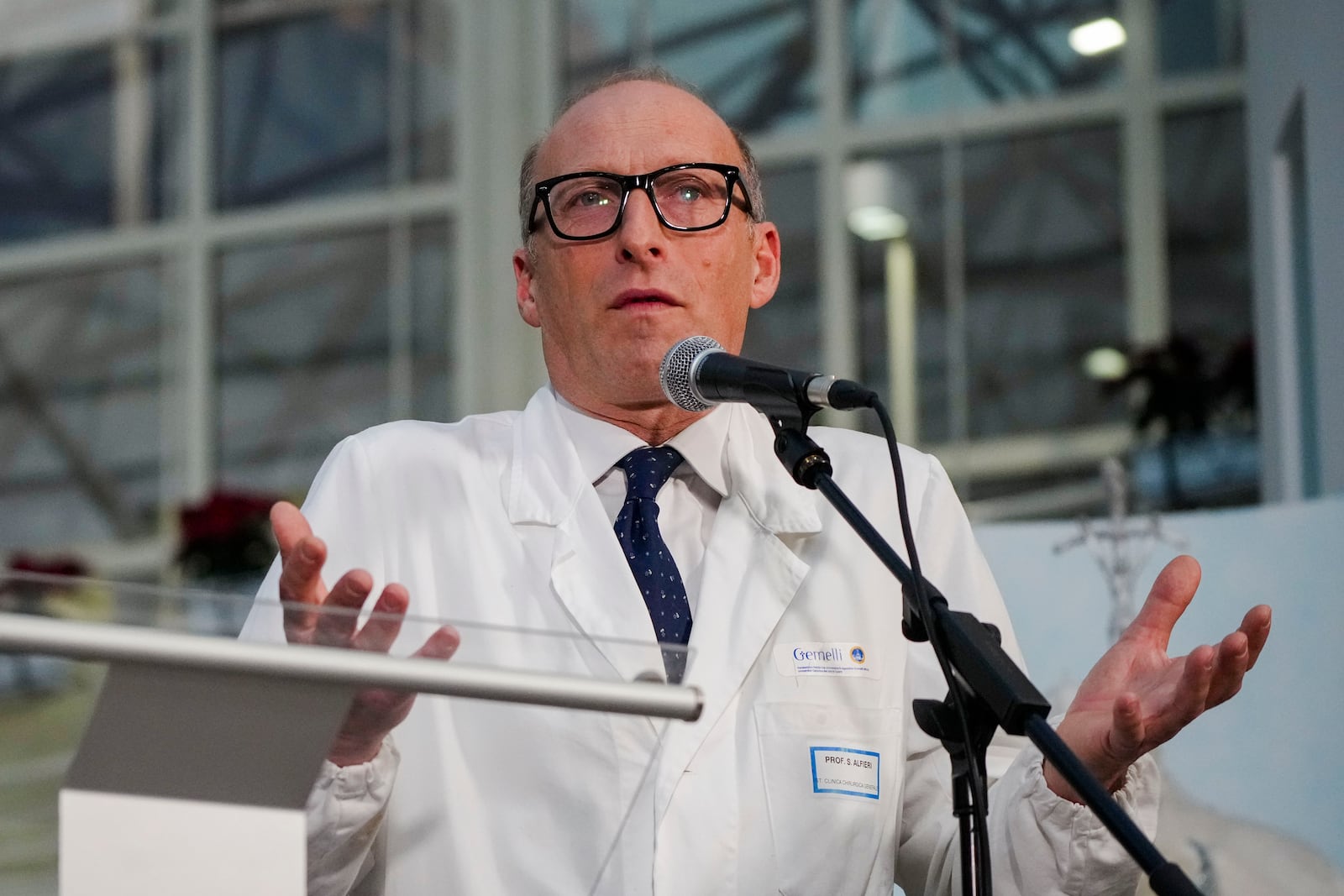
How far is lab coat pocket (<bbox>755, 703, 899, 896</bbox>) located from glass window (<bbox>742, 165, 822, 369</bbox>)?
389cm

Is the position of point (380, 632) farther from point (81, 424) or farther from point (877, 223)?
point (81, 424)

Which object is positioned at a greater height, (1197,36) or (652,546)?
(1197,36)

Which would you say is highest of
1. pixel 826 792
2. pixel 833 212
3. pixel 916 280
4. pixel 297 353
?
pixel 833 212

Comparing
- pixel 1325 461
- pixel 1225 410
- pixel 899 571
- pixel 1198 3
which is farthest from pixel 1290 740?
pixel 1198 3

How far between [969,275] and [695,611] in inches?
A: 151

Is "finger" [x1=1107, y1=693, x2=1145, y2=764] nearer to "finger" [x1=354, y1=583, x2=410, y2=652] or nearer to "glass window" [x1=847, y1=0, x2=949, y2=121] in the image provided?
"finger" [x1=354, y1=583, x2=410, y2=652]

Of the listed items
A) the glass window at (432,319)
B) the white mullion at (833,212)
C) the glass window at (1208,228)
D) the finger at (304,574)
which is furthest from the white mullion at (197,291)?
the finger at (304,574)

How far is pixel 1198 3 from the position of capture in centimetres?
521

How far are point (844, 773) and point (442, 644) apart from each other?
0.83 meters

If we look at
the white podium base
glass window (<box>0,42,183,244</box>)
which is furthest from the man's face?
glass window (<box>0,42,183,244</box>)

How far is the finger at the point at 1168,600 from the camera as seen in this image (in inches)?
57.5

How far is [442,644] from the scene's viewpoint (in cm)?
95

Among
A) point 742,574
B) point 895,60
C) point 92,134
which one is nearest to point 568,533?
point 742,574

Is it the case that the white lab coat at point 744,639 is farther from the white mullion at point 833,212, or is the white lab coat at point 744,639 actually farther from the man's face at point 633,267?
the white mullion at point 833,212
